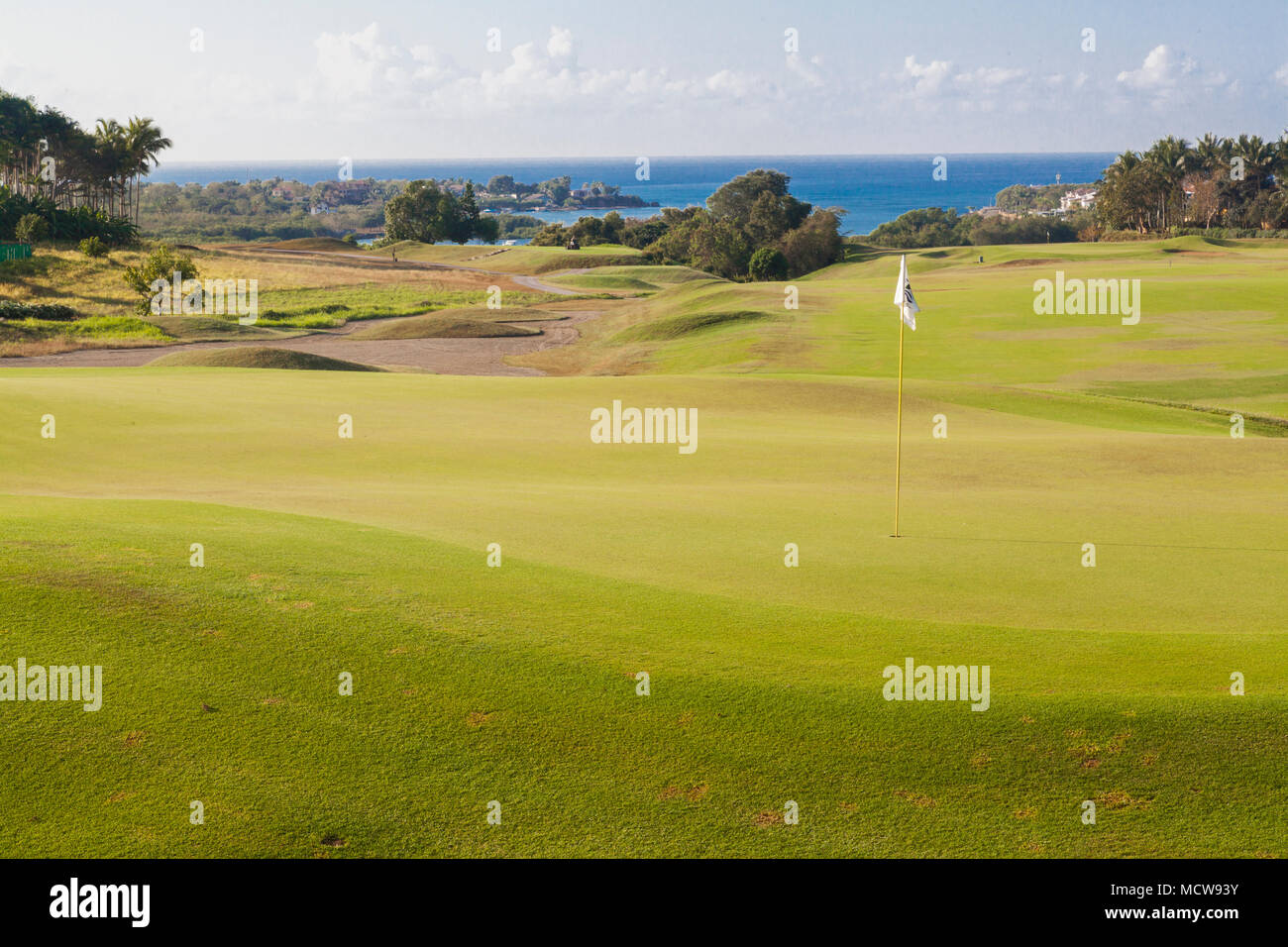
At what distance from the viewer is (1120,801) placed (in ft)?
24.6

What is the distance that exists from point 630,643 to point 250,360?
40.6 m

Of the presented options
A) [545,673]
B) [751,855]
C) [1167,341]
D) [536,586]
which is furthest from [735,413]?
[1167,341]

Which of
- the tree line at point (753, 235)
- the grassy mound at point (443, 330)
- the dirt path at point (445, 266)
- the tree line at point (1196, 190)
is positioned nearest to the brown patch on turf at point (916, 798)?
the grassy mound at point (443, 330)

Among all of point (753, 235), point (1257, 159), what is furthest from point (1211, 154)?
point (753, 235)

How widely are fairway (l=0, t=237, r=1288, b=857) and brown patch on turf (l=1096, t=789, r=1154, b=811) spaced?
23 mm

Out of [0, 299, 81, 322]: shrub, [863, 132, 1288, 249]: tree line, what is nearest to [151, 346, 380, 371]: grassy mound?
[0, 299, 81, 322]: shrub

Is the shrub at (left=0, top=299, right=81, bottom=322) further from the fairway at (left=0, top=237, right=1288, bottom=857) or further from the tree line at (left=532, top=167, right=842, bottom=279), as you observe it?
the tree line at (left=532, top=167, right=842, bottom=279)

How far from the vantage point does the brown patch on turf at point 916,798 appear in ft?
24.3

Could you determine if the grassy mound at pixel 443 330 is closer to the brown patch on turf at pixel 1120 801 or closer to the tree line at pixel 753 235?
the tree line at pixel 753 235

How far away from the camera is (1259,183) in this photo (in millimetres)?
116750

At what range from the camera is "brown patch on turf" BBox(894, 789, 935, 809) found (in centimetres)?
739

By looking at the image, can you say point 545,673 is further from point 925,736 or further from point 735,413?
point 735,413

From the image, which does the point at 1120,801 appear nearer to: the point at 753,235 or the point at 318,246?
the point at 753,235
